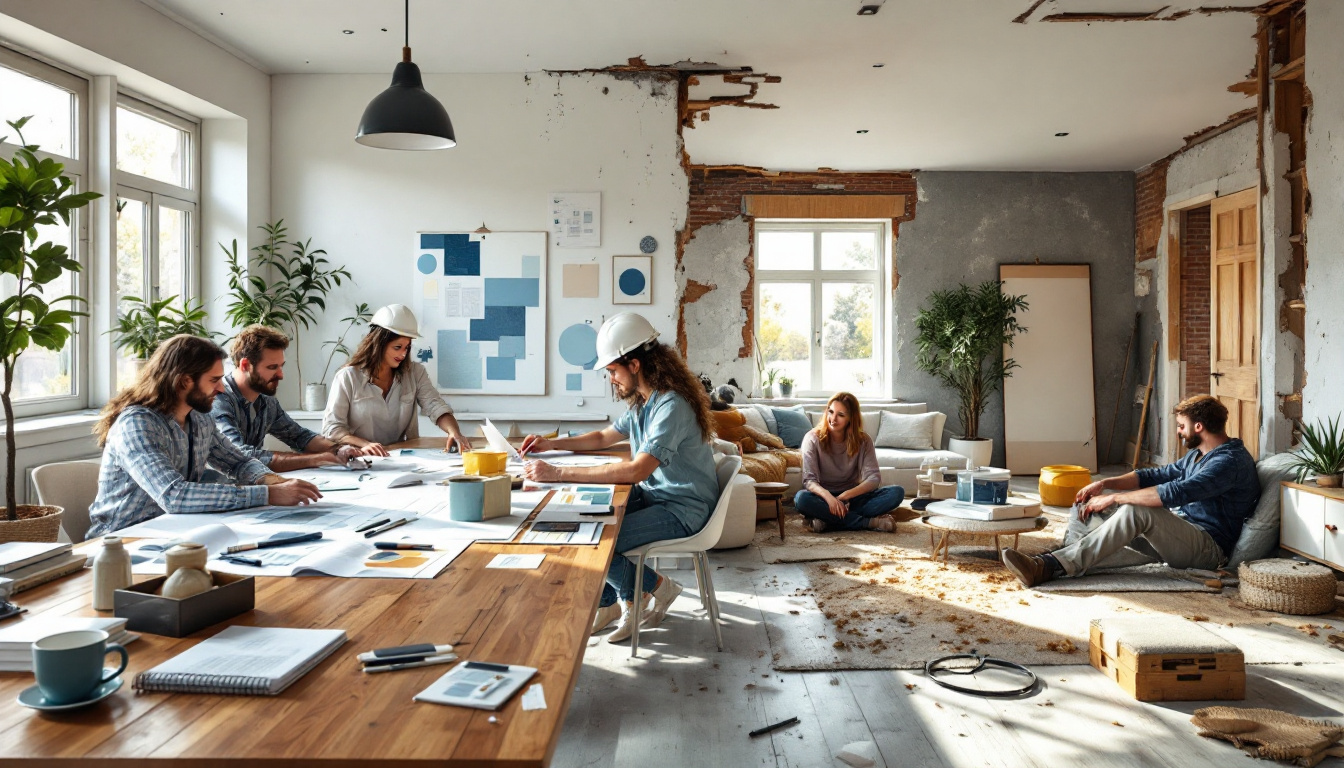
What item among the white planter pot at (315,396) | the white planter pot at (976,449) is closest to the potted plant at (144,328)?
the white planter pot at (315,396)

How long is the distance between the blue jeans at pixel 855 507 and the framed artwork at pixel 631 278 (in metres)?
1.71

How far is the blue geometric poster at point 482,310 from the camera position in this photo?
20.1 ft

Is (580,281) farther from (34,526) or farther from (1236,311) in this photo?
(1236,311)

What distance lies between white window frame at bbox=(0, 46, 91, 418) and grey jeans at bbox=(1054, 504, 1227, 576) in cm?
522

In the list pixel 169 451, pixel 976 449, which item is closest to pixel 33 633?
pixel 169 451

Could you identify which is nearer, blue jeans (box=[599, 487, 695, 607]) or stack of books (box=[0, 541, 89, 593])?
stack of books (box=[0, 541, 89, 593])

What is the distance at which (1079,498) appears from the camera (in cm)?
489

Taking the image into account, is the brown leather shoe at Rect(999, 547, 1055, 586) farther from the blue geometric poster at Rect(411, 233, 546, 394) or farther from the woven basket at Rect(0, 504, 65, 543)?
the woven basket at Rect(0, 504, 65, 543)

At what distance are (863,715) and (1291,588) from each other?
2378mm

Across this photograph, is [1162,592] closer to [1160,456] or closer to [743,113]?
[743,113]

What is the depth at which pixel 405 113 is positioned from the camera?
361 centimetres

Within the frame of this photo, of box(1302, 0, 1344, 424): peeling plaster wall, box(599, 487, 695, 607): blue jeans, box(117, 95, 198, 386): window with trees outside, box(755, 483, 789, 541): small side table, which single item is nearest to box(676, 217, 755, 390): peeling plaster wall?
box(755, 483, 789, 541): small side table

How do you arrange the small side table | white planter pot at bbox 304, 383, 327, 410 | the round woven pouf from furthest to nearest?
1. white planter pot at bbox 304, 383, 327, 410
2. the small side table
3. the round woven pouf

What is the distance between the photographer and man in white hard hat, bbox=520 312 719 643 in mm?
3248
